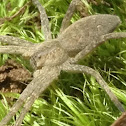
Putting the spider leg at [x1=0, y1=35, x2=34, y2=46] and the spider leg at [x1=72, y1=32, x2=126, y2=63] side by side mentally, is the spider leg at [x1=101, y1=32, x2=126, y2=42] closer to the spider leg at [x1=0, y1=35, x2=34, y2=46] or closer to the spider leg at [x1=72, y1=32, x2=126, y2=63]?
the spider leg at [x1=72, y1=32, x2=126, y2=63]

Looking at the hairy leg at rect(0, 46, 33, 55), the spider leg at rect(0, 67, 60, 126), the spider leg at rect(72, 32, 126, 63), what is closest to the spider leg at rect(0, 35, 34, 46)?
the hairy leg at rect(0, 46, 33, 55)

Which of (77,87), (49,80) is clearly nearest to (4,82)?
(49,80)

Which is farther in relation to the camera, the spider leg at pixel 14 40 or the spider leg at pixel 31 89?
the spider leg at pixel 14 40

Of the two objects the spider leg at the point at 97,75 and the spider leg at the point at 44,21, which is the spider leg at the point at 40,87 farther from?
the spider leg at the point at 44,21

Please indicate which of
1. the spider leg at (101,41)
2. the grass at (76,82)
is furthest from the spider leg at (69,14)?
the spider leg at (101,41)

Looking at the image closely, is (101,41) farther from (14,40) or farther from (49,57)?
(14,40)

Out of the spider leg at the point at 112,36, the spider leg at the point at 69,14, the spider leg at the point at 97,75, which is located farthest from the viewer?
the spider leg at the point at 69,14
